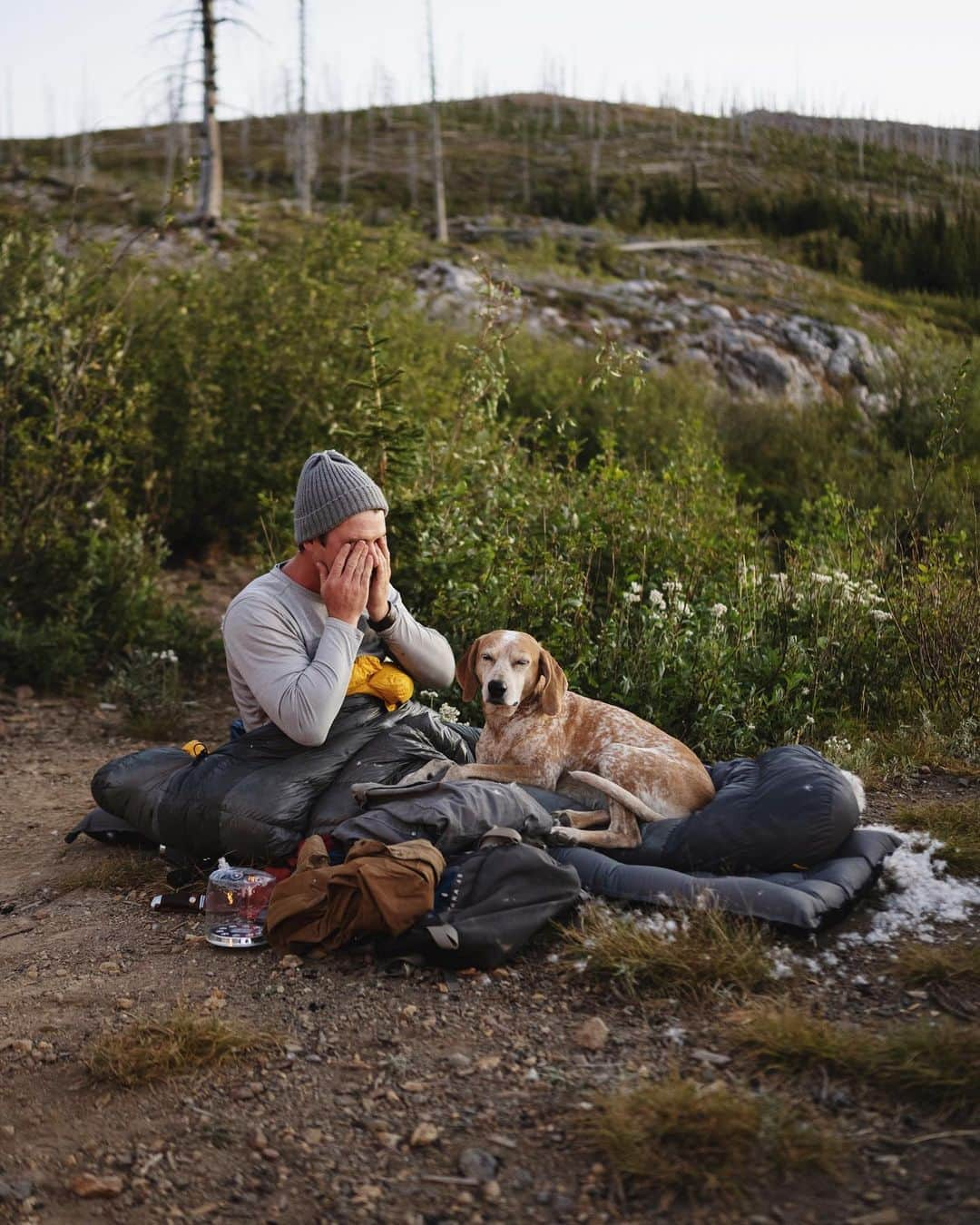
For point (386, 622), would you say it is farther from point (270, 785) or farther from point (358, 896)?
point (358, 896)

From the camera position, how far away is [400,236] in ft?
38.5

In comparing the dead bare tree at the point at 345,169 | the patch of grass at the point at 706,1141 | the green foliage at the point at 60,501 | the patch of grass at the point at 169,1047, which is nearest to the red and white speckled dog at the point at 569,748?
the patch of grass at the point at 169,1047

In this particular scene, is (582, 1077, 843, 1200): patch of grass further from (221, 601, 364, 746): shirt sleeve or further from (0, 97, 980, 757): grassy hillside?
(0, 97, 980, 757): grassy hillside

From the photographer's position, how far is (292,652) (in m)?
4.57

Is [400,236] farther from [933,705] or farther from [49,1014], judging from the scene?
[49,1014]

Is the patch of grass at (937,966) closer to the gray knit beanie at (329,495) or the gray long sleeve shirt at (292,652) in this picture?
the gray long sleeve shirt at (292,652)

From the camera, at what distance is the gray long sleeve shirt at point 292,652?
4.41 metres

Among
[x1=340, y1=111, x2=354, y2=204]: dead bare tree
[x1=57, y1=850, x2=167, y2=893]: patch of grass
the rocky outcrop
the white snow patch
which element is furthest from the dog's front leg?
[x1=340, y1=111, x2=354, y2=204]: dead bare tree

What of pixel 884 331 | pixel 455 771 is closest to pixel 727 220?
pixel 884 331

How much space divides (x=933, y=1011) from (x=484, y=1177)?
1.46 meters

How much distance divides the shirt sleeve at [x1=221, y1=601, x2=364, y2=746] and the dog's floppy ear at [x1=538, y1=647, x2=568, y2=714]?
83 cm

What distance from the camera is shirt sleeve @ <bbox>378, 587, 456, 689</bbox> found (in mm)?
4887

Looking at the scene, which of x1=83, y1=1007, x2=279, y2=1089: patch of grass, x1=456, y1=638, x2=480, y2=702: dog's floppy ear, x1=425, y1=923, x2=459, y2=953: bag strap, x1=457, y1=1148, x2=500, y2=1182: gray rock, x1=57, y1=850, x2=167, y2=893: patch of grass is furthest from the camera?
x1=456, y1=638, x2=480, y2=702: dog's floppy ear

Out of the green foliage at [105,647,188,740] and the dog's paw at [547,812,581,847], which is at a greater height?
the dog's paw at [547,812,581,847]
